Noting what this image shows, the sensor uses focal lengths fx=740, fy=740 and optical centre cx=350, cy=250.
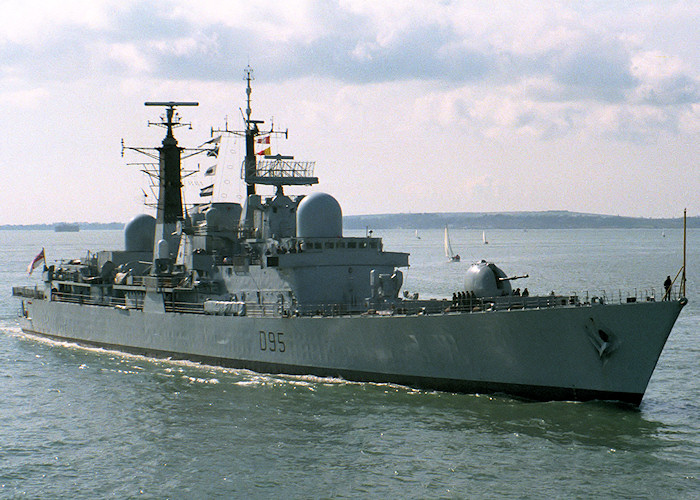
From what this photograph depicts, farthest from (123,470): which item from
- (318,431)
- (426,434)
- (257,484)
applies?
(426,434)

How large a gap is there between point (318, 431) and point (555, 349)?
6332 millimetres

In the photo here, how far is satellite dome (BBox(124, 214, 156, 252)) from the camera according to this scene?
117 feet

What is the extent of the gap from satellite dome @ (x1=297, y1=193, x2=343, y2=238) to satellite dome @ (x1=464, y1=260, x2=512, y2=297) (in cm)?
561

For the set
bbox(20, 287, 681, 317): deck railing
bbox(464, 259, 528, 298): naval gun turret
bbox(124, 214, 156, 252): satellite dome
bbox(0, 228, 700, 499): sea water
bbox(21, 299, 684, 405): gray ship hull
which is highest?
bbox(124, 214, 156, 252): satellite dome

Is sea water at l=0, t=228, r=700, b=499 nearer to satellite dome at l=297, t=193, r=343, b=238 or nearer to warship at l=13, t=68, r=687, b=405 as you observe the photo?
warship at l=13, t=68, r=687, b=405

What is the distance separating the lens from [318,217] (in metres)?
25.1

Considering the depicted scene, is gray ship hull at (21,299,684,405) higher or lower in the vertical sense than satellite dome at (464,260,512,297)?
lower

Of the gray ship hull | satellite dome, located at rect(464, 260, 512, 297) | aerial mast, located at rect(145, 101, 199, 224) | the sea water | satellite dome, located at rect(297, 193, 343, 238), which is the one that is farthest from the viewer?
aerial mast, located at rect(145, 101, 199, 224)

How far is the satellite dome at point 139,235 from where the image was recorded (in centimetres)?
3553

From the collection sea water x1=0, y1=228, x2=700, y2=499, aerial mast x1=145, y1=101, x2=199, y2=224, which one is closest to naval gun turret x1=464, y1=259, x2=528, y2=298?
sea water x1=0, y1=228, x2=700, y2=499

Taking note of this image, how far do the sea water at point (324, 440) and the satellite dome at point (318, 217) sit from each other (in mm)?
5051

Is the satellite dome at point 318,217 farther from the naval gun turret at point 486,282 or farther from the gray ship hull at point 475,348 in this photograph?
the naval gun turret at point 486,282

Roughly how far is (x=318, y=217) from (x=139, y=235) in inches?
547

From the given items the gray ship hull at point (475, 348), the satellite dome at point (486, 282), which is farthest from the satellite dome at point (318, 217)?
the satellite dome at point (486, 282)
